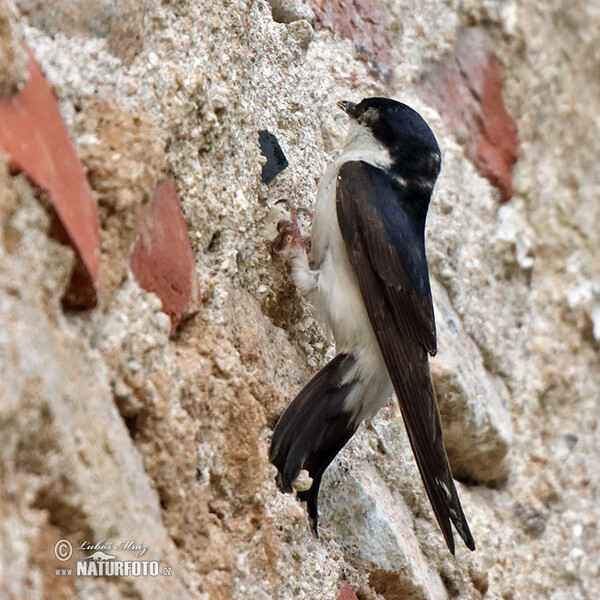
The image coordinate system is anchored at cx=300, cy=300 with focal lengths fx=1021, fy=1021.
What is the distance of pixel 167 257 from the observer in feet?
3.79

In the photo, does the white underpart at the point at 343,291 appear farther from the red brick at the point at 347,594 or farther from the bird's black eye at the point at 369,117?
the red brick at the point at 347,594

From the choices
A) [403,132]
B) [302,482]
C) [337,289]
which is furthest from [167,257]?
[403,132]

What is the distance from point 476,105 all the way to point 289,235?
0.68 metres

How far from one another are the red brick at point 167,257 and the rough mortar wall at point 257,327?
1.0 inches

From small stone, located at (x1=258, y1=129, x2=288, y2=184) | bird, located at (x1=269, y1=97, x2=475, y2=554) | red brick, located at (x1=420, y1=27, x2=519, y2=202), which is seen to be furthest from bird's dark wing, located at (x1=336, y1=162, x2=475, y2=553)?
small stone, located at (x1=258, y1=129, x2=288, y2=184)

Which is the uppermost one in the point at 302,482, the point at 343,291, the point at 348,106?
the point at 348,106

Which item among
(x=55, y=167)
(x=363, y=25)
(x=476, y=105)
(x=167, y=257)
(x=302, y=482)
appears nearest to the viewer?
(x=55, y=167)

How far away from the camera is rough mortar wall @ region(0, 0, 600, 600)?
0.85 m

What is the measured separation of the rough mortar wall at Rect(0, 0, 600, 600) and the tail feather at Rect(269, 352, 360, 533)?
0.03 meters

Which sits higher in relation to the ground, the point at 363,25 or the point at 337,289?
the point at 363,25

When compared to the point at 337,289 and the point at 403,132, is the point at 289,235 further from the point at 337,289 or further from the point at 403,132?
the point at 403,132

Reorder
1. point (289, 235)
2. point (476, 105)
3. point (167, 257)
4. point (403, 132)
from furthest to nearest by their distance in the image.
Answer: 1. point (476, 105)
2. point (403, 132)
3. point (289, 235)
4. point (167, 257)

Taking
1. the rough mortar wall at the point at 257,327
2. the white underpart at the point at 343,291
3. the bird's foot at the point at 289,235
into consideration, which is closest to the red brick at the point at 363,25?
the rough mortar wall at the point at 257,327

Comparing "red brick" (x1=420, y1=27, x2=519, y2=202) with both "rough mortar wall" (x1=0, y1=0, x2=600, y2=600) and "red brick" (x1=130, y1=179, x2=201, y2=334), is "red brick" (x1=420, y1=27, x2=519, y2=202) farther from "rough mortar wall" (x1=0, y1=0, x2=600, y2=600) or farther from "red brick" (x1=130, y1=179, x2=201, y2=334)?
"red brick" (x1=130, y1=179, x2=201, y2=334)
